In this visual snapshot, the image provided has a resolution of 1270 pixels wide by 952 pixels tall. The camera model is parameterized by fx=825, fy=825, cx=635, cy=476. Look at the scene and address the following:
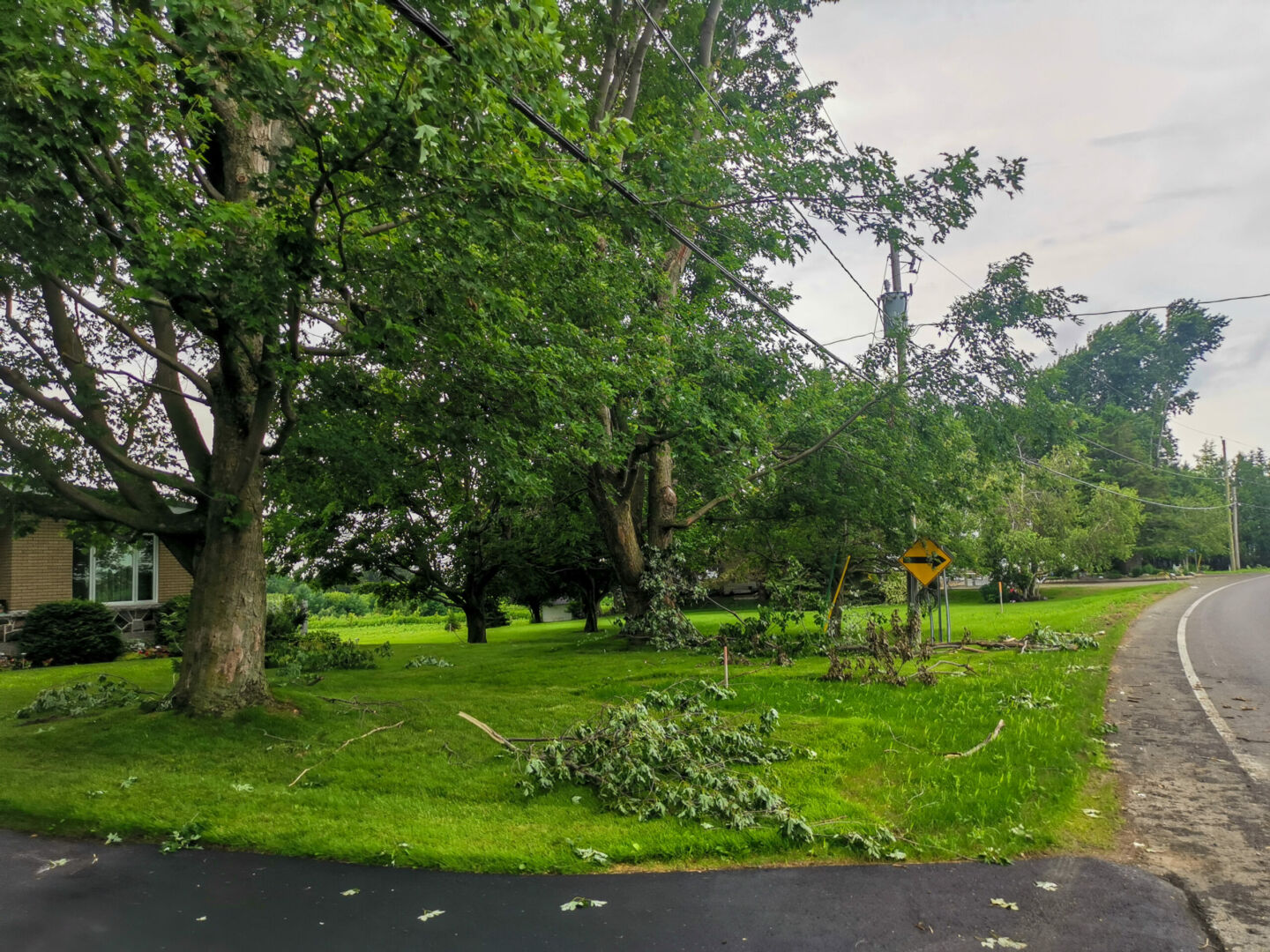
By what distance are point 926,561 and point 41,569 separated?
19567 millimetres

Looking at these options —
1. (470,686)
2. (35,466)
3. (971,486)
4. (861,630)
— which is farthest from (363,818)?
(971,486)

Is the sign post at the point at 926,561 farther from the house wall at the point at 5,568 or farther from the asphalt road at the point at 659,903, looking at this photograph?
the house wall at the point at 5,568

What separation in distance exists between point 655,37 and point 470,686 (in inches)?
525

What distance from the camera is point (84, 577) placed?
66.1ft

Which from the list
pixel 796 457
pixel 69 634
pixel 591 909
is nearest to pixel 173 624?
pixel 69 634

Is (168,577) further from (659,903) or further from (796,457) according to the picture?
(659,903)

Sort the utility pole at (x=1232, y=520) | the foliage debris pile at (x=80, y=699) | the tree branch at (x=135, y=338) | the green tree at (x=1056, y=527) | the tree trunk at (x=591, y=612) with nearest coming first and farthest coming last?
the tree branch at (x=135, y=338) < the foliage debris pile at (x=80, y=699) < the tree trunk at (x=591, y=612) < the green tree at (x=1056, y=527) < the utility pole at (x=1232, y=520)

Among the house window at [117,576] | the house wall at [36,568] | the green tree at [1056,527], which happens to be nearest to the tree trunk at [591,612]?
the house wall at [36,568]

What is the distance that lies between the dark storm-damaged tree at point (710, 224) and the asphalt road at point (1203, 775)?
22.3 ft

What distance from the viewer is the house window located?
787 inches

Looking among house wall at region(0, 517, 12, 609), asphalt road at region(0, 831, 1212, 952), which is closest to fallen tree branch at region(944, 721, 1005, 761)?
asphalt road at region(0, 831, 1212, 952)

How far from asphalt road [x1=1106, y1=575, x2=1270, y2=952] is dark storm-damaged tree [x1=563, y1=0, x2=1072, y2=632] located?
681 centimetres

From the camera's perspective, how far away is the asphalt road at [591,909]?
4109mm

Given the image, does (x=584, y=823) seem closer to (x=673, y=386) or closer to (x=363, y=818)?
(x=363, y=818)
